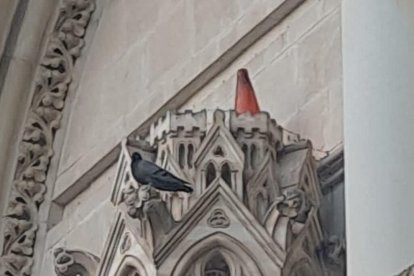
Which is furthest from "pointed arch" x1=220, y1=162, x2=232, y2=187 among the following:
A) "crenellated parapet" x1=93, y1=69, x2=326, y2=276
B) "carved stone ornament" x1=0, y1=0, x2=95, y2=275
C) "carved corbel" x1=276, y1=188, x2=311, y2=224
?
"carved stone ornament" x1=0, y1=0, x2=95, y2=275

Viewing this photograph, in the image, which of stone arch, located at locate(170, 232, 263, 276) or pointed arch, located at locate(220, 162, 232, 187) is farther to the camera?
pointed arch, located at locate(220, 162, 232, 187)

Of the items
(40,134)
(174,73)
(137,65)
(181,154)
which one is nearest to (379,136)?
(181,154)

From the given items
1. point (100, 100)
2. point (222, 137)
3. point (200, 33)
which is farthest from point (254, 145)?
point (100, 100)

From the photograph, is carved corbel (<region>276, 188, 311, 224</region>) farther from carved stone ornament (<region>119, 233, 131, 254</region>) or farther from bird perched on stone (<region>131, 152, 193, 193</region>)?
carved stone ornament (<region>119, 233, 131, 254</region>)

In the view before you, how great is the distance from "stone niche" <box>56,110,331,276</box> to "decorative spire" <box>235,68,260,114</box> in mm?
78

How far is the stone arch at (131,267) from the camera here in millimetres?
3727

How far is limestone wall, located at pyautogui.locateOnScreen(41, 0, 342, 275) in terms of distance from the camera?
4.18m

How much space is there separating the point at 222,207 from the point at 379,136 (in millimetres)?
562

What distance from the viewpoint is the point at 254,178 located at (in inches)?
149

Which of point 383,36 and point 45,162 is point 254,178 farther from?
point 45,162

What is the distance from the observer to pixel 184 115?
3.90m

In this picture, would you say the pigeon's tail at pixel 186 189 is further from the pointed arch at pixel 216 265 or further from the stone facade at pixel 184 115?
the pointed arch at pixel 216 265

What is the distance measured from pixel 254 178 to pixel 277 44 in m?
0.66

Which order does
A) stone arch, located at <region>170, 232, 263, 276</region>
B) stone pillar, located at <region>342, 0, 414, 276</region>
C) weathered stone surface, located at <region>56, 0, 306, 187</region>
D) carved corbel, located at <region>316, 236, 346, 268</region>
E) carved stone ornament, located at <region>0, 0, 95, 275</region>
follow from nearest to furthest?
stone pillar, located at <region>342, 0, 414, 276</region> < stone arch, located at <region>170, 232, 263, 276</region> < carved corbel, located at <region>316, 236, 346, 268</region> < weathered stone surface, located at <region>56, 0, 306, 187</region> < carved stone ornament, located at <region>0, 0, 95, 275</region>
